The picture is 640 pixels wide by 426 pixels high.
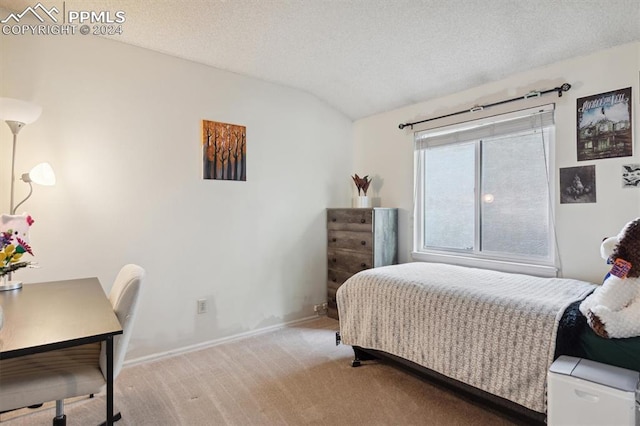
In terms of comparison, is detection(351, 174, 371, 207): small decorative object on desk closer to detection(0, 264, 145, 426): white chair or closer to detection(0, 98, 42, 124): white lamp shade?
detection(0, 264, 145, 426): white chair

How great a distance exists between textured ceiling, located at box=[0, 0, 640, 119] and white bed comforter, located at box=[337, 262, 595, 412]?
1630 millimetres

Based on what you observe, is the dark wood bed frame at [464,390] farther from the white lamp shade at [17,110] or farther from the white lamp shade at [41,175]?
the white lamp shade at [17,110]

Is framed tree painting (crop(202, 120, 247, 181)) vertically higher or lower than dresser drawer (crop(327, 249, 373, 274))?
higher

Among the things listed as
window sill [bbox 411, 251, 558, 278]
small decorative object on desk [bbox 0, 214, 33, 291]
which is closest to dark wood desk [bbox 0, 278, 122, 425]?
small decorative object on desk [bbox 0, 214, 33, 291]

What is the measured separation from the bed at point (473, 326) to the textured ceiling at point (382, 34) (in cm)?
163

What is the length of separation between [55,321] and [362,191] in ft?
9.70

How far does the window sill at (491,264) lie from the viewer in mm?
2624

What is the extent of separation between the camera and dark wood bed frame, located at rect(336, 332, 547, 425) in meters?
1.80

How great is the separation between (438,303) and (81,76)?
2930 mm

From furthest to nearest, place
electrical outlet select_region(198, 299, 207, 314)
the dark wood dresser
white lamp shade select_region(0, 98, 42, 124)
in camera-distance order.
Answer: the dark wood dresser → electrical outlet select_region(198, 299, 207, 314) → white lamp shade select_region(0, 98, 42, 124)

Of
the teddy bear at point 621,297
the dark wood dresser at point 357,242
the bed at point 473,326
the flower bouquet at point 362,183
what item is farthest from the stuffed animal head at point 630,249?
the flower bouquet at point 362,183

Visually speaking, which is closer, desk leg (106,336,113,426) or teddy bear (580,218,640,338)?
desk leg (106,336,113,426)

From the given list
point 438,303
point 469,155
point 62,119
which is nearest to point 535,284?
point 438,303

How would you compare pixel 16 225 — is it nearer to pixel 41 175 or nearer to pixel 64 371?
pixel 41 175
